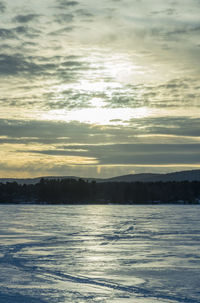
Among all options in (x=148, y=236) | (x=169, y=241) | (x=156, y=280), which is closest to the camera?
(x=156, y=280)

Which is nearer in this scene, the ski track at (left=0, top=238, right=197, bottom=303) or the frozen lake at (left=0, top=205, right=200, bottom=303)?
the ski track at (left=0, top=238, right=197, bottom=303)

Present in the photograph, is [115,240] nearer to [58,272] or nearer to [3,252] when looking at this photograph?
[3,252]

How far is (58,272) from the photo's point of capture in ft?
67.4

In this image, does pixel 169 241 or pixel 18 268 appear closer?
pixel 18 268

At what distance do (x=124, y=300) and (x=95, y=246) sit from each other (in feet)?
50.7

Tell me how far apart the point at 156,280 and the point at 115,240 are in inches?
639

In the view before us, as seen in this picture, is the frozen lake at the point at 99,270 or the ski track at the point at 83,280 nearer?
the ski track at the point at 83,280

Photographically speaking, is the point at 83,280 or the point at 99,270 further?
the point at 99,270

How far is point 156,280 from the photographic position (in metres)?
18.8

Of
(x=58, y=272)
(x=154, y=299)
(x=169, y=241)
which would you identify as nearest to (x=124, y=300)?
(x=154, y=299)

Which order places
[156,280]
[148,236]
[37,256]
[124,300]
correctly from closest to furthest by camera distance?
[124,300]
[156,280]
[37,256]
[148,236]

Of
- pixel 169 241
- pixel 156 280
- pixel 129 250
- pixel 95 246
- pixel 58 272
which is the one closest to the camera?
pixel 156 280

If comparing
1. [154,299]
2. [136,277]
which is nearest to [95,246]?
[136,277]

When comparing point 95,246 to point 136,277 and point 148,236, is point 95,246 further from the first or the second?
point 136,277
